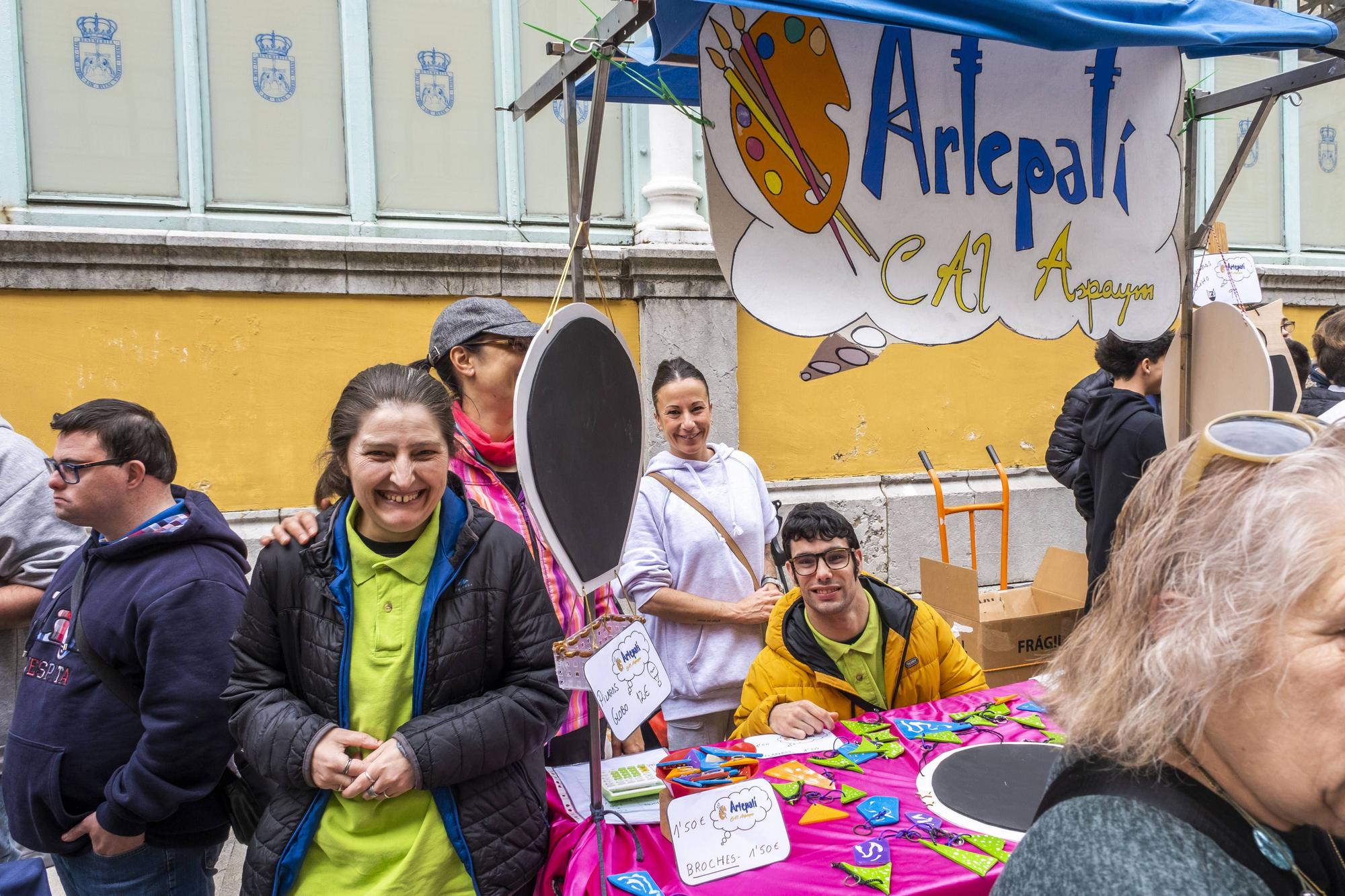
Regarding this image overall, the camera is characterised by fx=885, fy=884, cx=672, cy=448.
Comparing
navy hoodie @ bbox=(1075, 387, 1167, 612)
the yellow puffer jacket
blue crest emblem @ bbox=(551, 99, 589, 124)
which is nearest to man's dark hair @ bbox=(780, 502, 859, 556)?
the yellow puffer jacket

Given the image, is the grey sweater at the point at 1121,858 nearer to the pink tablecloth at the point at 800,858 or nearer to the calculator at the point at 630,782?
the pink tablecloth at the point at 800,858

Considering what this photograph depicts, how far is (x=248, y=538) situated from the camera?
15.4 ft

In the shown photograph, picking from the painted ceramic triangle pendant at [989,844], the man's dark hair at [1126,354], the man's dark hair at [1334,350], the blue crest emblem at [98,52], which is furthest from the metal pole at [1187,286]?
the blue crest emblem at [98,52]

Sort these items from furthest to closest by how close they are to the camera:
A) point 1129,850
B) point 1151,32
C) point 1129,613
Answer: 1. point 1151,32
2. point 1129,613
3. point 1129,850

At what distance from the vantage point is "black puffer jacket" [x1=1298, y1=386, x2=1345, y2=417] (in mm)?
3766

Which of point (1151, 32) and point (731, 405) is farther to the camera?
point (731, 405)

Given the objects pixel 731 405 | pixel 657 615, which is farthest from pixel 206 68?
pixel 657 615

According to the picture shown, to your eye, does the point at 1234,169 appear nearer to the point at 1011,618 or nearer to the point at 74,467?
the point at 1011,618

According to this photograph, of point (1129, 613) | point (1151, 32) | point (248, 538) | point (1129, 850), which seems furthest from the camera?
point (248, 538)

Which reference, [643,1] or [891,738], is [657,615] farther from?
[643,1]

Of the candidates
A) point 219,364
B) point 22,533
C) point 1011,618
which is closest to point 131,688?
point 22,533

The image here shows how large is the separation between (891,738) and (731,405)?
11.6 feet

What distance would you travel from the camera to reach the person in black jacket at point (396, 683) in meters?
1.73

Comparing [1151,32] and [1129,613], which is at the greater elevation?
[1151,32]
